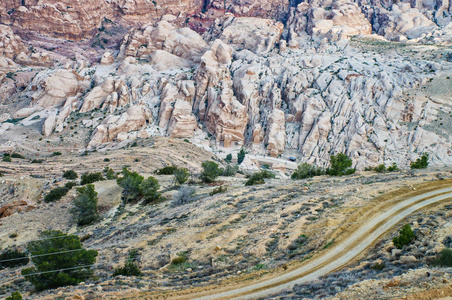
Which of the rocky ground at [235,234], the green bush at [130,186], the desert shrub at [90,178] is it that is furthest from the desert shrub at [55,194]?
the green bush at [130,186]

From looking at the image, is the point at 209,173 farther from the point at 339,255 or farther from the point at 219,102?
the point at 219,102

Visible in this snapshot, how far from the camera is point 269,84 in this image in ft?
240

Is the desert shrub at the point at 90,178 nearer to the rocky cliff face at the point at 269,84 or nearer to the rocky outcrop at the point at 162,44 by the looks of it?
the rocky cliff face at the point at 269,84

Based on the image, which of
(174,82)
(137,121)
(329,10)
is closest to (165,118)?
(137,121)

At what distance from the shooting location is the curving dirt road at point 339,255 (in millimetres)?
11453

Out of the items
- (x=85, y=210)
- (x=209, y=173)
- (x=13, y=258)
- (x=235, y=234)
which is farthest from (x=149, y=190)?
(x=235, y=234)

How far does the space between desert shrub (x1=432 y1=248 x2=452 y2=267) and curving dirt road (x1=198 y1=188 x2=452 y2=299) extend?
→ 314 cm

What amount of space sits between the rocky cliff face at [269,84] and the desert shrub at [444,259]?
50.6 m

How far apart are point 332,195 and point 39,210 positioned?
25.4 metres

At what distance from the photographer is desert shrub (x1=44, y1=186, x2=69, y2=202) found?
29930 millimetres

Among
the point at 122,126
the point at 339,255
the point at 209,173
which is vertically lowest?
the point at 209,173

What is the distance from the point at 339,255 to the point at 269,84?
63.2 meters

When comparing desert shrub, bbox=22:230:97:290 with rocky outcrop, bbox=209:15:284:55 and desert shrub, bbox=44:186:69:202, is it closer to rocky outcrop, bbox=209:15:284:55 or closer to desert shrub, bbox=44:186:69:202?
desert shrub, bbox=44:186:69:202

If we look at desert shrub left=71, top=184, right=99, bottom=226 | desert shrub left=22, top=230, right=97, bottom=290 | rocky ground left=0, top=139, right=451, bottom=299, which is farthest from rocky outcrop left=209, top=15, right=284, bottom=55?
desert shrub left=22, top=230, right=97, bottom=290
